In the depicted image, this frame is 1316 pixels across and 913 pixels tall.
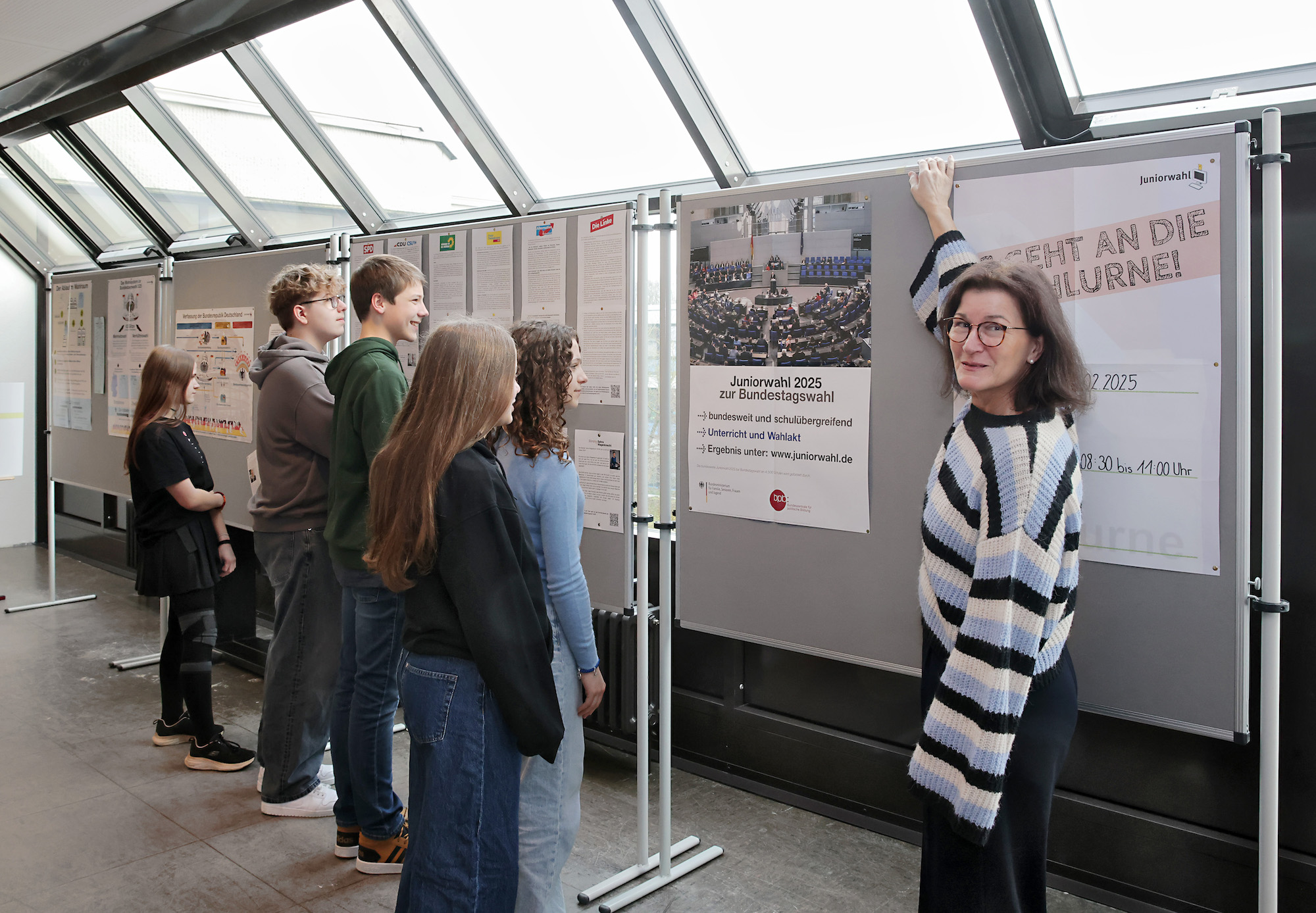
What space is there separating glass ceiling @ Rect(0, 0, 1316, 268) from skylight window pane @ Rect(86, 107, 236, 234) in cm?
1

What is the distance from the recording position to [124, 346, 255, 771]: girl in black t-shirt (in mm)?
3234

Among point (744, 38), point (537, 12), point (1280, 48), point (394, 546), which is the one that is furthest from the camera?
point (537, 12)

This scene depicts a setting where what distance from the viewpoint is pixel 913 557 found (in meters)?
2.27

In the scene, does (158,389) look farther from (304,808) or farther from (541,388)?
(541,388)

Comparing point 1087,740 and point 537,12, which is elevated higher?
point 537,12

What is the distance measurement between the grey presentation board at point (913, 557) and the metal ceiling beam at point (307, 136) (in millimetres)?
2495

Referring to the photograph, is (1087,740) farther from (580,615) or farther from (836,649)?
(580,615)

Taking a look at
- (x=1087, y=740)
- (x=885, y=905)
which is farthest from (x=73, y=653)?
(x=1087, y=740)

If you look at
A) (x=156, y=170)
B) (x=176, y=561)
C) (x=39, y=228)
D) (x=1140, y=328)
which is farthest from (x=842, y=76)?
(x=39, y=228)

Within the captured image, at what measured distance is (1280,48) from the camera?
7.42ft

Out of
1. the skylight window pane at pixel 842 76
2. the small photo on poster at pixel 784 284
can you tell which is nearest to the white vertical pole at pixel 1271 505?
the small photo on poster at pixel 784 284

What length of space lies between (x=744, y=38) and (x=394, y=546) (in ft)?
7.18

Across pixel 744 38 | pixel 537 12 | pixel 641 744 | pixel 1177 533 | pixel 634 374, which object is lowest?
pixel 641 744

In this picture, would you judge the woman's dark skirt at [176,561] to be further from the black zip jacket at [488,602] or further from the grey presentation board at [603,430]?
the black zip jacket at [488,602]
